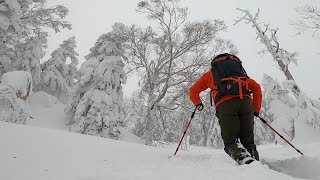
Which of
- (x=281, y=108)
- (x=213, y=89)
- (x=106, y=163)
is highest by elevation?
(x=281, y=108)

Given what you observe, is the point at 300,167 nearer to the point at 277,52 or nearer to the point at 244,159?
the point at 244,159

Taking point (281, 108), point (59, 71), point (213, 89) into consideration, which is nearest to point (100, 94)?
point (59, 71)

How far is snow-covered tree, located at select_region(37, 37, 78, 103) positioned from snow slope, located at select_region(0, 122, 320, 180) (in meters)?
20.7

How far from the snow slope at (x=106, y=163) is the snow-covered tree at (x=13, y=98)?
8.60 meters

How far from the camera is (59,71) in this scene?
26.2m

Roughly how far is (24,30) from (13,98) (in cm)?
731

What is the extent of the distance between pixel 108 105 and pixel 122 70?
262cm

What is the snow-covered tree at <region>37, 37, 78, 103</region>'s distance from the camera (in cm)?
2462

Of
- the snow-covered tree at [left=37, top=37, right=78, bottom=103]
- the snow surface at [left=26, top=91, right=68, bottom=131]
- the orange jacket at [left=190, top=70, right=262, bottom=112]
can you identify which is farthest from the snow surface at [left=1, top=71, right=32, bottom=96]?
the orange jacket at [left=190, top=70, right=262, bottom=112]

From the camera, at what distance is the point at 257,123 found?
3378 centimetres

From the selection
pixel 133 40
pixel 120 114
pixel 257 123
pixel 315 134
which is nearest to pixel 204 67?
pixel 133 40

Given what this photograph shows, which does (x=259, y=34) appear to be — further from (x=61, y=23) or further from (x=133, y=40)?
(x=61, y=23)

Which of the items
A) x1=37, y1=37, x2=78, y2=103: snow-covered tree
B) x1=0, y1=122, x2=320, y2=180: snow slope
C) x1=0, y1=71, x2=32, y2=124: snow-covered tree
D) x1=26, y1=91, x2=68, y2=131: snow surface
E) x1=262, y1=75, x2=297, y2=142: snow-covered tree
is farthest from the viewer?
x1=37, y1=37, x2=78, y2=103: snow-covered tree

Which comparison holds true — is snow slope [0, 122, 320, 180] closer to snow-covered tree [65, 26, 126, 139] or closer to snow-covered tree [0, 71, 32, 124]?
snow-covered tree [0, 71, 32, 124]
